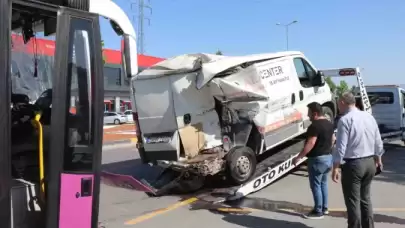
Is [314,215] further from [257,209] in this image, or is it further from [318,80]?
[318,80]

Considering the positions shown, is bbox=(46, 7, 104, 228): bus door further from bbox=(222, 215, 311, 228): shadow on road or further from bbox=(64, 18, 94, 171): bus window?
bbox=(222, 215, 311, 228): shadow on road

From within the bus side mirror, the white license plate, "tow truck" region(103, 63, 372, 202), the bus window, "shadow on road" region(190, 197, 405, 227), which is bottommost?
"shadow on road" region(190, 197, 405, 227)

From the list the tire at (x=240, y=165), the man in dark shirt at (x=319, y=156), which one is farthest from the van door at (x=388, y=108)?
the man in dark shirt at (x=319, y=156)

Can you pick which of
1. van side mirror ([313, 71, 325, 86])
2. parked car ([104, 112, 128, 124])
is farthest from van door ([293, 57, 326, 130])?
parked car ([104, 112, 128, 124])

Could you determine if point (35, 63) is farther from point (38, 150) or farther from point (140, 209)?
point (140, 209)

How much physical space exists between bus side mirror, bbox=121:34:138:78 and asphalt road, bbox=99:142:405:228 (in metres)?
2.58

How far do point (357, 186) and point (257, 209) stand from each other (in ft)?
7.27

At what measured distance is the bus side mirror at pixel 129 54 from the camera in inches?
172

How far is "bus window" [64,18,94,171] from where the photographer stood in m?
3.31

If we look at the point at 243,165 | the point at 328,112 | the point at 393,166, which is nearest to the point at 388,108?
the point at 393,166

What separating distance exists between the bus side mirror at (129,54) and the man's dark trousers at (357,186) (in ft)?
9.24

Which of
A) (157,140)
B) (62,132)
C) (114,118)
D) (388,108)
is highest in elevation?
(114,118)

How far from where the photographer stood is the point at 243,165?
26.6ft

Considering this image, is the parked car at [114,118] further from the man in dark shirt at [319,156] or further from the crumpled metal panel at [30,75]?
the crumpled metal panel at [30,75]
